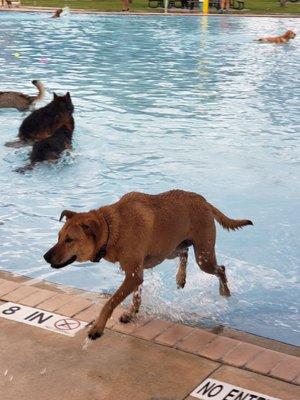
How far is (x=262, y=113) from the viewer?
45.5ft

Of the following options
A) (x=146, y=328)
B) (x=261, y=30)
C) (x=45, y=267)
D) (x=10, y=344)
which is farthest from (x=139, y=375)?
(x=261, y=30)

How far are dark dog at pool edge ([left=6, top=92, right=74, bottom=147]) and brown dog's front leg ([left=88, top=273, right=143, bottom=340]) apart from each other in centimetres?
609

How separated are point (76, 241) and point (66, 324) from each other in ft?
2.44

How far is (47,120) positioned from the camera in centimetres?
1019

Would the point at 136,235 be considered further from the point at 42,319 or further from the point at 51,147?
the point at 51,147

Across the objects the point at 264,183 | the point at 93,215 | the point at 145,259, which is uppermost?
the point at 93,215

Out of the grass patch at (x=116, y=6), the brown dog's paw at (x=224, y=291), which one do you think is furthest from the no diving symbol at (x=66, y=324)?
the grass patch at (x=116, y=6)

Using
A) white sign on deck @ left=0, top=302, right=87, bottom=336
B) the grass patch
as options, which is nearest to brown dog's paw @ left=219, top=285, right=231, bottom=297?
white sign on deck @ left=0, top=302, right=87, bottom=336

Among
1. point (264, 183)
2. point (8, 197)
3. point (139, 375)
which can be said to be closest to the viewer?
point (139, 375)

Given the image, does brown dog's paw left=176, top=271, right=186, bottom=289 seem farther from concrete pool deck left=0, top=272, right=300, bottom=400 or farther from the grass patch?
the grass patch

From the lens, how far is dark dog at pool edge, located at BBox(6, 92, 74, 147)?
999 cm

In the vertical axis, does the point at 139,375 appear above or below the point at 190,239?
below

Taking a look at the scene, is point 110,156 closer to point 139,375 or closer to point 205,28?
point 139,375

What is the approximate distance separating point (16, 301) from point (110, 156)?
5.94 meters
